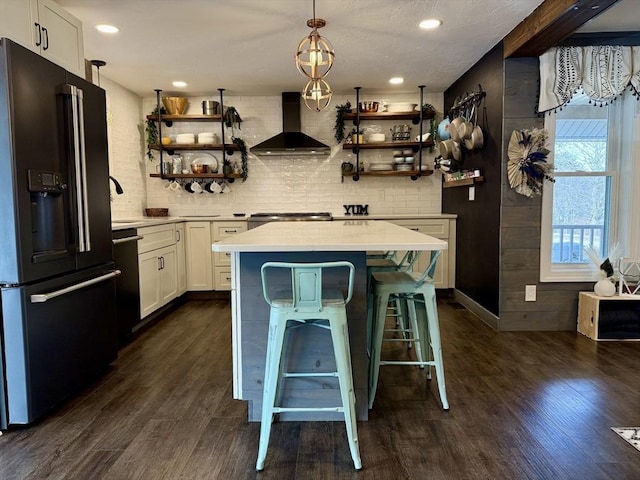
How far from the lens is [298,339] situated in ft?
6.57

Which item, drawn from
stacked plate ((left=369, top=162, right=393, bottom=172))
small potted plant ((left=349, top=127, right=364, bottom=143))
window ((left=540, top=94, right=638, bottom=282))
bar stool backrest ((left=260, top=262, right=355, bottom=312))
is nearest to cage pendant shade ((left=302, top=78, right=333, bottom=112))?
bar stool backrest ((left=260, top=262, right=355, bottom=312))

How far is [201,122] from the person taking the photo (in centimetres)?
504

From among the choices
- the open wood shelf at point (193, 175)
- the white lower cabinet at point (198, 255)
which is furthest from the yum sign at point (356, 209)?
the white lower cabinet at point (198, 255)

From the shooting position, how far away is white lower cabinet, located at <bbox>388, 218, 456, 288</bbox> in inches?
180

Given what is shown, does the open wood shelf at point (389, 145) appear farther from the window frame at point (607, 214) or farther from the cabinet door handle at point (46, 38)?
the cabinet door handle at point (46, 38)

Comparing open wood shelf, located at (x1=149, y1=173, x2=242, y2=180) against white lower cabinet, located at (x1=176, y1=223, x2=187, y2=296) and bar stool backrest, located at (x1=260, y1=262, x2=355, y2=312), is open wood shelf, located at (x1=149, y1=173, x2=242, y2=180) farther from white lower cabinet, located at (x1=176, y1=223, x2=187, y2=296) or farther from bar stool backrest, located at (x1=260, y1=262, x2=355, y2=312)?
bar stool backrest, located at (x1=260, y1=262, x2=355, y2=312)

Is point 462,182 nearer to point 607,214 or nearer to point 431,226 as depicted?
point 431,226

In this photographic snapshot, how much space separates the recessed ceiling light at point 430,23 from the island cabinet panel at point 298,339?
6.30 feet

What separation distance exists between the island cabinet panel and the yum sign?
3.08 meters

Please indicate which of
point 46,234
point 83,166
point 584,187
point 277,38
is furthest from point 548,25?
point 46,234

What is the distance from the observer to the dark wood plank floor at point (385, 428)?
1.69 m

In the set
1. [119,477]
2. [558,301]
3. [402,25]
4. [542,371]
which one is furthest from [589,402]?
[402,25]

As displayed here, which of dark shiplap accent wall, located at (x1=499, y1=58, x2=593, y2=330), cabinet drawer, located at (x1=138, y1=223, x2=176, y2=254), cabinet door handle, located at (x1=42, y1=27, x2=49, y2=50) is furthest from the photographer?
cabinet drawer, located at (x1=138, y1=223, x2=176, y2=254)

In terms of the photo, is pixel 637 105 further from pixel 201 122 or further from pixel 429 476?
pixel 201 122
